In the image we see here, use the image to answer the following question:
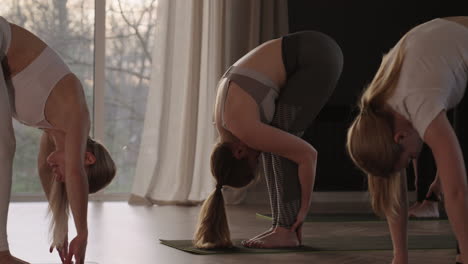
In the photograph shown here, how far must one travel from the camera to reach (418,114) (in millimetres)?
1840

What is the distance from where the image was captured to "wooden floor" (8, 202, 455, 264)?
2.70m

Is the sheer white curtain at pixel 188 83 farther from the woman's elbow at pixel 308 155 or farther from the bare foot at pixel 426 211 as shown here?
the woman's elbow at pixel 308 155

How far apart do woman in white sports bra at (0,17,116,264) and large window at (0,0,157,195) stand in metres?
3.23

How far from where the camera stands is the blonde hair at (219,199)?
2947 millimetres

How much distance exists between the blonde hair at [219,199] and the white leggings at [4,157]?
1008 millimetres

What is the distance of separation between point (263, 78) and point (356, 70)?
2996mm

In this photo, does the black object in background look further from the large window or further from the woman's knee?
the woman's knee

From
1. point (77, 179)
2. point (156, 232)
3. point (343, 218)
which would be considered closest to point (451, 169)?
point (77, 179)

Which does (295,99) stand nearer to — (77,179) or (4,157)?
(77,179)

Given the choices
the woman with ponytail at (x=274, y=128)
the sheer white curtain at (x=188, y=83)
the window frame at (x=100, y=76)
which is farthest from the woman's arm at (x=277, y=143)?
the window frame at (x=100, y=76)

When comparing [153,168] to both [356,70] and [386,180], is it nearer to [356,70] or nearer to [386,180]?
[356,70]

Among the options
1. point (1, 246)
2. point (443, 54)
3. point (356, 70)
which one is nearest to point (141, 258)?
point (1, 246)

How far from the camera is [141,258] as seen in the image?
273cm

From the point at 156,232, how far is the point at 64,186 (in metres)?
1.21
